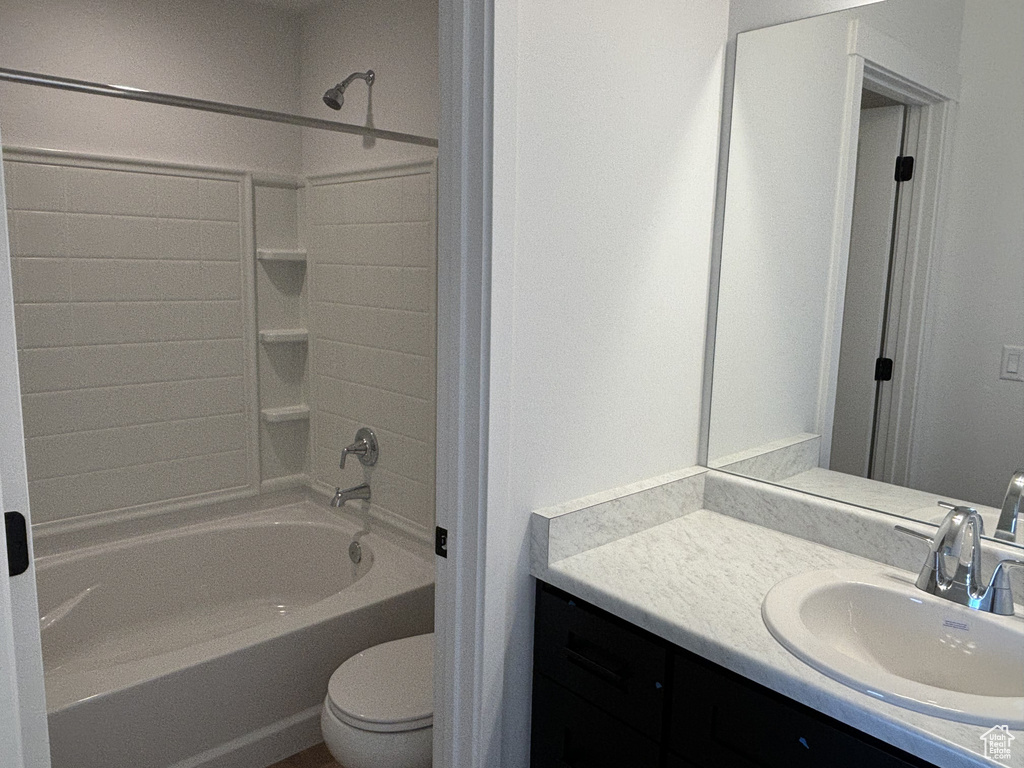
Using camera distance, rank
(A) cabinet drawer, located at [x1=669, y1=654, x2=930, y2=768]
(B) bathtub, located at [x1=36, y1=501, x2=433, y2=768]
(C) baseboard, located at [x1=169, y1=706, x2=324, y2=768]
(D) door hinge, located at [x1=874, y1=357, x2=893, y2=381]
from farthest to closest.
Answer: (C) baseboard, located at [x1=169, y1=706, x2=324, y2=768], (B) bathtub, located at [x1=36, y1=501, x2=433, y2=768], (D) door hinge, located at [x1=874, y1=357, x2=893, y2=381], (A) cabinet drawer, located at [x1=669, y1=654, x2=930, y2=768]

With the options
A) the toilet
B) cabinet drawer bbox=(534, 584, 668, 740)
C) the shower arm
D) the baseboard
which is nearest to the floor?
the baseboard

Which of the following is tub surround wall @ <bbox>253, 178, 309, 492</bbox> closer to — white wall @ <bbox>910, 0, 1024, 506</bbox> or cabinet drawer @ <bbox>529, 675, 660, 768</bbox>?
cabinet drawer @ <bbox>529, 675, 660, 768</bbox>

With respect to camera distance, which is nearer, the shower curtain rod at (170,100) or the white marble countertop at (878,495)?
the white marble countertop at (878,495)

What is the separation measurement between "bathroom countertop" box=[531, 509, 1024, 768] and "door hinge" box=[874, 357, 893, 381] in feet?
1.26

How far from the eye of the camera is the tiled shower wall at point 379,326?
2523mm

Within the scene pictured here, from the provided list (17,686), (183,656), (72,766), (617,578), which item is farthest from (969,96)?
(72,766)

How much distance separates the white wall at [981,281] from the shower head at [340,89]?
1.75m

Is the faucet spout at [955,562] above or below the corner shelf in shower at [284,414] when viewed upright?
above

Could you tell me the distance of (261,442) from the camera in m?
3.06

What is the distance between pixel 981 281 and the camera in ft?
4.86

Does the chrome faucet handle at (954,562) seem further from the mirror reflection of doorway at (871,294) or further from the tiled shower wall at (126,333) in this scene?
the tiled shower wall at (126,333)

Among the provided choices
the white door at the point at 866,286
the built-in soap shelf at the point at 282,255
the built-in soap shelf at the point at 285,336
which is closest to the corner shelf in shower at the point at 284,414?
the built-in soap shelf at the point at 285,336

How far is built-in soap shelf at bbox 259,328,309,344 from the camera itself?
2.95m

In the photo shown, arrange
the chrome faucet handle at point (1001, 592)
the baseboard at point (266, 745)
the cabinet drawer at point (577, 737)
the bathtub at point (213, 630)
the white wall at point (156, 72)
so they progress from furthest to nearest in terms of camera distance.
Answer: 1. the white wall at point (156, 72)
2. the baseboard at point (266, 745)
3. the bathtub at point (213, 630)
4. the cabinet drawer at point (577, 737)
5. the chrome faucet handle at point (1001, 592)
